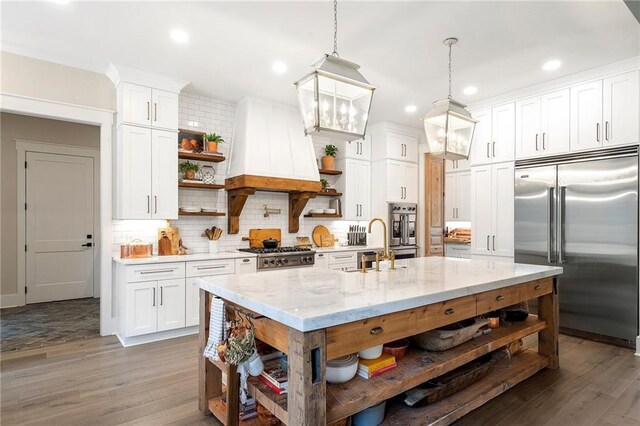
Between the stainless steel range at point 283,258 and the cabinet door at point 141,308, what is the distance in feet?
4.28

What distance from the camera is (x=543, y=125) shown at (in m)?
4.50

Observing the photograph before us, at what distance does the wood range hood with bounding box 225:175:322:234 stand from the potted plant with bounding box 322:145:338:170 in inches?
28.6

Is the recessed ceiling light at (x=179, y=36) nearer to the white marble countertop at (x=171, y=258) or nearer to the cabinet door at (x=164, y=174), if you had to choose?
the cabinet door at (x=164, y=174)

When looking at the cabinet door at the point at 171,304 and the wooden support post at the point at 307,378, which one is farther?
the cabinet door at the point at 171,304

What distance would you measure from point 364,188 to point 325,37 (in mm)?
3351

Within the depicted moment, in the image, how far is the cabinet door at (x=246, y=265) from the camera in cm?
458

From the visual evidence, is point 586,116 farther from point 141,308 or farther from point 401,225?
point 141,308

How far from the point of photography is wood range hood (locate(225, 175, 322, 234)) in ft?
15.7

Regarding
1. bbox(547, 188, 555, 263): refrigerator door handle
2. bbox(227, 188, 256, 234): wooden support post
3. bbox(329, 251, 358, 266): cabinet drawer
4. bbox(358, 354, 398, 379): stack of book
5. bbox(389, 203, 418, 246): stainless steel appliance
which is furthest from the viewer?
bbox(389, 203, 418, 246): stainless steel appliance

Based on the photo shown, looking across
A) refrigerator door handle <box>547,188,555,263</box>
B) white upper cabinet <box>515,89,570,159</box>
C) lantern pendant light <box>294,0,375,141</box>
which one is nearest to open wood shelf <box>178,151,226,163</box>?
lantern pendant light <box>294,0,375,141</box>

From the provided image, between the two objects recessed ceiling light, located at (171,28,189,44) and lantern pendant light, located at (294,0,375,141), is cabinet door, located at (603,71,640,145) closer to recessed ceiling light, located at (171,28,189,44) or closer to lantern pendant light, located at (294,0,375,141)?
lantern pendant light, located at (294,0,375,141)

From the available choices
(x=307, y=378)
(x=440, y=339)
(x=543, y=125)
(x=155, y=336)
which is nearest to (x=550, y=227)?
(x=543, y=125)

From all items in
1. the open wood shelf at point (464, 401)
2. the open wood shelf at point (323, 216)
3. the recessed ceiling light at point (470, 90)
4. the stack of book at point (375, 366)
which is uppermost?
the recessed ceiling light at point (470, 90)

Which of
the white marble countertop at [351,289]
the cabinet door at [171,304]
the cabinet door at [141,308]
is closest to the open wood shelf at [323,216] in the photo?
the cabinet door at [171,304]
